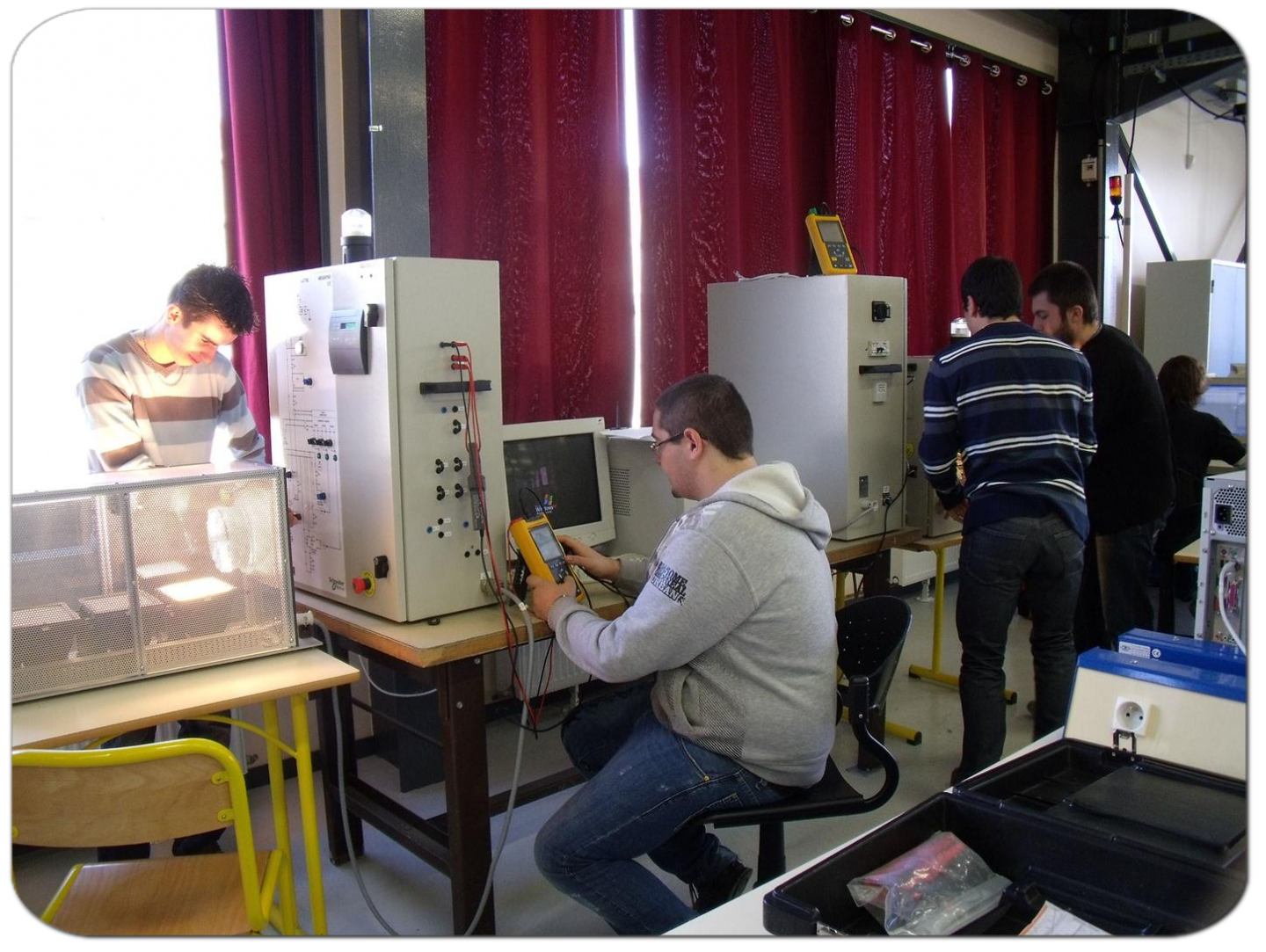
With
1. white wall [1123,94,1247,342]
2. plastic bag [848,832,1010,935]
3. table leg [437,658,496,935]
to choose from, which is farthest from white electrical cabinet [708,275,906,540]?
white wall [1123,94,1247,342]

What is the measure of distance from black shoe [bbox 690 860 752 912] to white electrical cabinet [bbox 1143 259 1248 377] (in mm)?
5106

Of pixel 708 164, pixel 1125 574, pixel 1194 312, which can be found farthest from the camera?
pixel 1194 312

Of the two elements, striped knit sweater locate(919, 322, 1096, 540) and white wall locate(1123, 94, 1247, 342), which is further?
white wall locate(1123, 94, 1247, 342)

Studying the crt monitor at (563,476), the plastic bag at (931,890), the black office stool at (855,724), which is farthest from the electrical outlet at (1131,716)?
the crt monitor at (563,476)

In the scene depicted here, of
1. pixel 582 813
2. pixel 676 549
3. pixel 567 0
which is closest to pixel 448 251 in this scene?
pixel 676 549

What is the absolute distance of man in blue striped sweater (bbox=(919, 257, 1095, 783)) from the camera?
2.69 metres

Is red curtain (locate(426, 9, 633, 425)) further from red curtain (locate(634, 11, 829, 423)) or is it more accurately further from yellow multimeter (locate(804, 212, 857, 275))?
yellow multimeter (locate(804, 212, 857, 275))

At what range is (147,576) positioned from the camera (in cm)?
200

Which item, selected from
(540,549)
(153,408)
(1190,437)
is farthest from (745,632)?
(1190,437)

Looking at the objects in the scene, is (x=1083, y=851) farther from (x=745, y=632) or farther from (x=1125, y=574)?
(x=1125, y=574)

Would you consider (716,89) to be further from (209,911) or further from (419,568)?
(209,911)

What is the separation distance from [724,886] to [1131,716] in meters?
1.03

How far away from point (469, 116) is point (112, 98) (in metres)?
1.02

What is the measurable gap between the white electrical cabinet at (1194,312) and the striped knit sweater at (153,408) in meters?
5.46
